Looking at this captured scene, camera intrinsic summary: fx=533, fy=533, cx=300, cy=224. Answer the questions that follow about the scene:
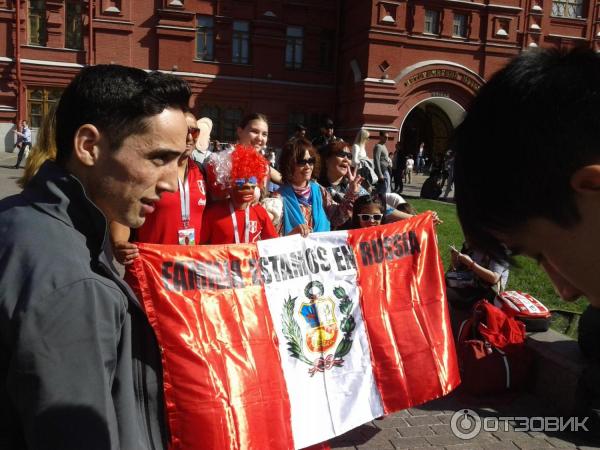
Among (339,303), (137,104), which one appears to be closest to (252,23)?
(339,303)

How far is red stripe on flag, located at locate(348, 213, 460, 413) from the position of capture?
363 centimetres

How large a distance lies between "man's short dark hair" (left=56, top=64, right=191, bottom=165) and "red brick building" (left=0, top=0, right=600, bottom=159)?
70.1 feet

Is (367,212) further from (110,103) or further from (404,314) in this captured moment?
(110,103)

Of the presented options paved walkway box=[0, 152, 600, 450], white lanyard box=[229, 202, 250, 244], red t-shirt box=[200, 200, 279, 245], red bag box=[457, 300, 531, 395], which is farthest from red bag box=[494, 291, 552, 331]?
white lanyard box=[229, 202, 250, 244]

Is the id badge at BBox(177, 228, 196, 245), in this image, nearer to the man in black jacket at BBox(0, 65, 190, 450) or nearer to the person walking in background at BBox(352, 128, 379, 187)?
the man in black jacket at BBox(0, 65, 190, 450)

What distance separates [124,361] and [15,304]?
1.14 feet

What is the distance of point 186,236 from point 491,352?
2.54 m

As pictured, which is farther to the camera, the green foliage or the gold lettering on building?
the gold lettering on building

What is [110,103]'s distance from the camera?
1.50m

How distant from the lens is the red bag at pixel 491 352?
13.7 feet

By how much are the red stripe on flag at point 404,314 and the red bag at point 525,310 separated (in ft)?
3.08

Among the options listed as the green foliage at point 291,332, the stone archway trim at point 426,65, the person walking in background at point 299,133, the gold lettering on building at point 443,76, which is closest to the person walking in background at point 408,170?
the gold lettering on building at point 443,76

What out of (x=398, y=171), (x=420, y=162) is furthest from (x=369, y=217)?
(x=420, y=162)

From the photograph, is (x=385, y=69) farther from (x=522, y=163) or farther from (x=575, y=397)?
(x=522, y=163)
